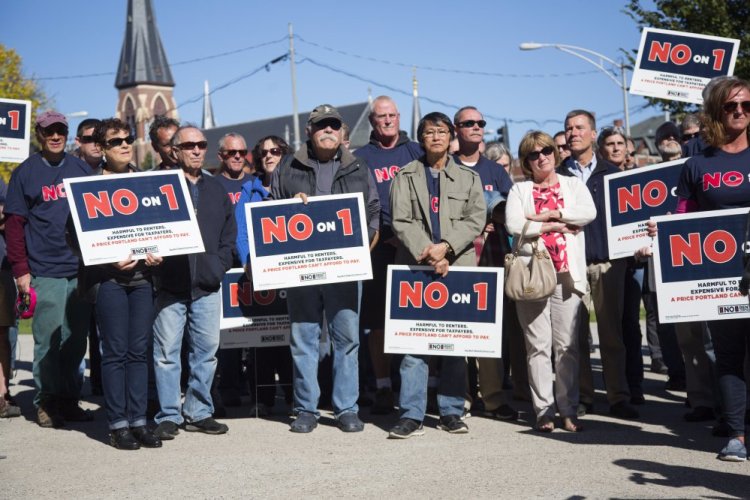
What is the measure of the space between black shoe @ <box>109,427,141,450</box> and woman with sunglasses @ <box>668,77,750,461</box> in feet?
12.9

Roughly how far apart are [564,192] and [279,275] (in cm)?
224

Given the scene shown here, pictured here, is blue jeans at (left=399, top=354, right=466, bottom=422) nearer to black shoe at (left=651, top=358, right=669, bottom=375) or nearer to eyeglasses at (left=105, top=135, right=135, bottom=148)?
eyeglasses at (left=105, top=135, right=135, bottom=148)

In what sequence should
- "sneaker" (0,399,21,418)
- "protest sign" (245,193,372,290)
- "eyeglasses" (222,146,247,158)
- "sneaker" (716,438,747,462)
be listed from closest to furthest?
1. "sneaker" (716,438,747,462)
2. "protest sign" (245,193,372,290)
3. "sneaker" (0,399,21,418)
4. "eyeglasses" (222,146,247,158)

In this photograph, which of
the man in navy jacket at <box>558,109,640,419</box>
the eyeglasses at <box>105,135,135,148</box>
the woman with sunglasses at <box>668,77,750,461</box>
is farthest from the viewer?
the man in navy jacket at <box>558,109,640,419</box>

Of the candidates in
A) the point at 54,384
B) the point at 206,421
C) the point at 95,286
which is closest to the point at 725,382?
the point at 206,421

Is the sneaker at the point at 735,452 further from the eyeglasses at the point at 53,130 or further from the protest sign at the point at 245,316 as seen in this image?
the eyeglasses at the point at 53,130

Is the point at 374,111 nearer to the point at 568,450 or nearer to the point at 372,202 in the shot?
the point at 372,202

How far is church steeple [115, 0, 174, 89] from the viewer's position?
4660 inches

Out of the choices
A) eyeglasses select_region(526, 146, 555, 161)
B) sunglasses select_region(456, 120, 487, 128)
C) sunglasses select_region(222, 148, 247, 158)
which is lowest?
eyeglasses select_region(526, 146, 555, 161)

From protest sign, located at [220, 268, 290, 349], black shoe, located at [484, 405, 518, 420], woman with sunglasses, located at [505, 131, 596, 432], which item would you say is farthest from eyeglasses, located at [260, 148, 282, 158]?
black shoe, located at [484, 405, 518, 420]

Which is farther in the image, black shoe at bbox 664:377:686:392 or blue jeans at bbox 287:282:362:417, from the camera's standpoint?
black shoe at bbox 664:377:686:392

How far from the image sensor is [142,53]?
123 m

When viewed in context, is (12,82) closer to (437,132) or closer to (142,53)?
(437,132)

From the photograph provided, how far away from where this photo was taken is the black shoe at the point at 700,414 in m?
7.43
